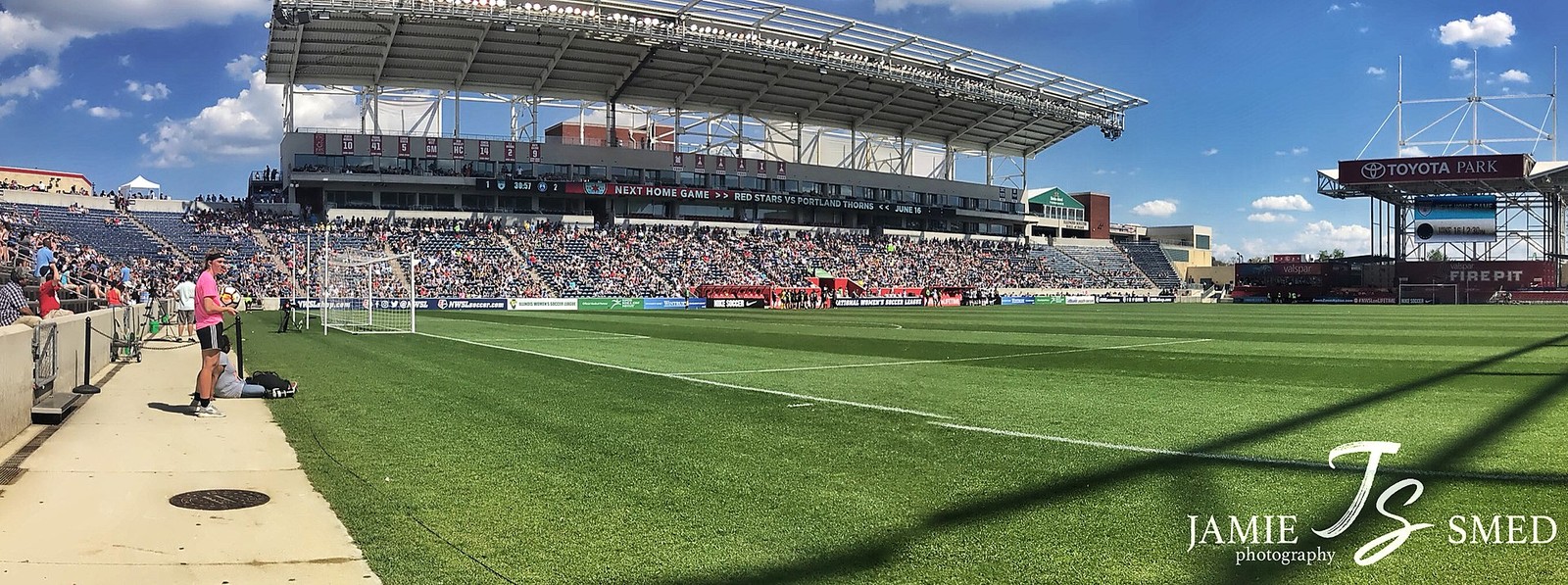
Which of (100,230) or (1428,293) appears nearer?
(100,230)

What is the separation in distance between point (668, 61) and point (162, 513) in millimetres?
56730

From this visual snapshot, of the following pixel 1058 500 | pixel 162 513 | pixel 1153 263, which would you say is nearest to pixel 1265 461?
pixel 1058 500

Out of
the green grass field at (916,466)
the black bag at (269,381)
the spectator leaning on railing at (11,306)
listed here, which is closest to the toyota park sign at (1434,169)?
the green grass field at (916,466)

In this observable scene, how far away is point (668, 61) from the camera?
60062 millimetres

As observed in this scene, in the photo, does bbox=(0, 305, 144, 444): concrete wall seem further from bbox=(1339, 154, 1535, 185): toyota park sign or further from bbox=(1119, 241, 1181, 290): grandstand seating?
bbox=(1119, 241, 1181, 290): grandstand seating

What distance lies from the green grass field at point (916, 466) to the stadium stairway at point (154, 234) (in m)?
42.4

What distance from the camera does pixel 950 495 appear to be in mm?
5820

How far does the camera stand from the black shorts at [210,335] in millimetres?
9922

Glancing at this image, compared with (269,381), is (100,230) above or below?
above

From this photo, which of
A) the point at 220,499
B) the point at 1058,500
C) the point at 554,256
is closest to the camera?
the point at 1058,500

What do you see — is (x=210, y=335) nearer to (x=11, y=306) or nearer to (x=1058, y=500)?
(x=11, y=306)

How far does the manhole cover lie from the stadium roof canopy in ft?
161

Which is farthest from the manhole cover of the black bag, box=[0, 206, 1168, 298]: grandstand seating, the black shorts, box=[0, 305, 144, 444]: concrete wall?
box=[0, 206, 1168, 298]: grandstand seating

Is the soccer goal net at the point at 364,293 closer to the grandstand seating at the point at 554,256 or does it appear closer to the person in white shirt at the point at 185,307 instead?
the grandstand seating at the point at 554,256
